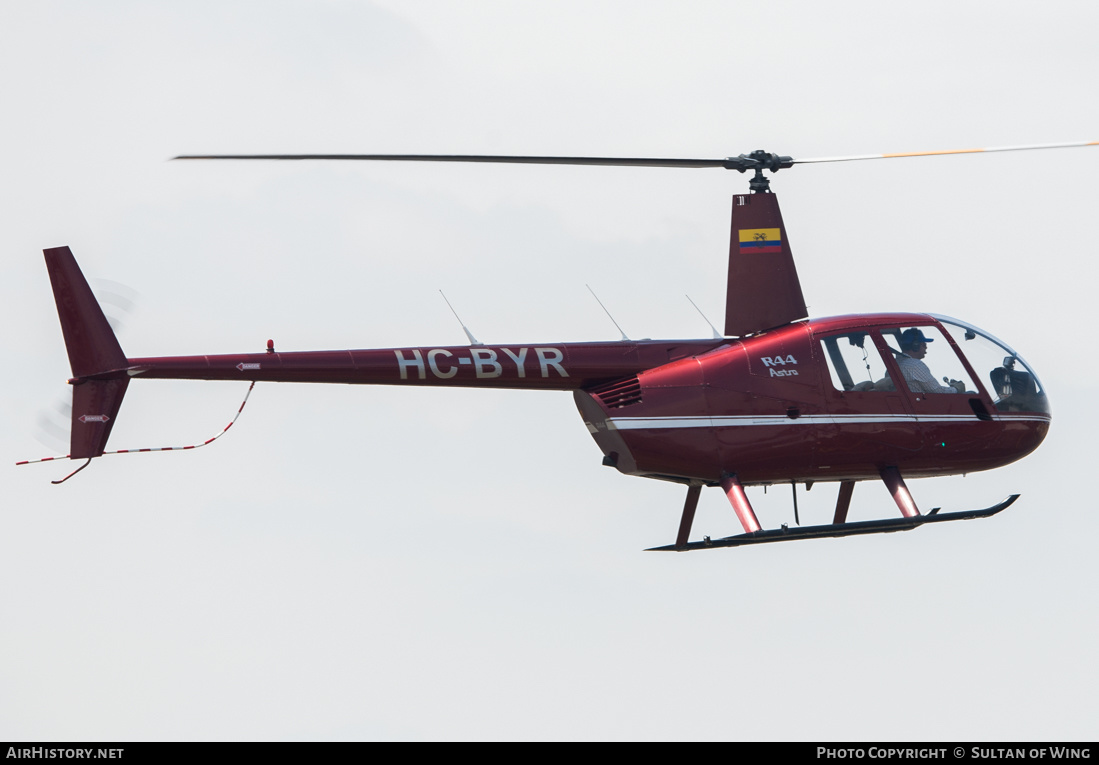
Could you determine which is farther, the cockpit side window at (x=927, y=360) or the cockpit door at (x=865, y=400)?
the cockpit side window at (x=927, y=360)

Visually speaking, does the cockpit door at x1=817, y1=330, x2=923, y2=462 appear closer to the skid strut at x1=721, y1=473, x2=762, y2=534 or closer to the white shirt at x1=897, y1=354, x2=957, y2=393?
the white shirt at x1=897, y1=354, x2=957, y2=393

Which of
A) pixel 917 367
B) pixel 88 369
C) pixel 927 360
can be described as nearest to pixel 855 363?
pixel 917 367

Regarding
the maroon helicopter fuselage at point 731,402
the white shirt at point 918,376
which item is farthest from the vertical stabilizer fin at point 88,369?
the white shirt at point 918,376

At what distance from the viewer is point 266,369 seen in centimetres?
1905

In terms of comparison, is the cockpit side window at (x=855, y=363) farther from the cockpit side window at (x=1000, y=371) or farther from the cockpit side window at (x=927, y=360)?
the cockpit side window at (x=1000, y=371)

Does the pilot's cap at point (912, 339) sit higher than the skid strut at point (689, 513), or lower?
higher

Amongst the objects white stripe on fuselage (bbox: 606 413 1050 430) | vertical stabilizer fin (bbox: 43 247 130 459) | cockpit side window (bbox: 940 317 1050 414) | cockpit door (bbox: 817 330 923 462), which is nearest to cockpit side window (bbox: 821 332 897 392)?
cockpit door (bbox: 817 330 923 462)

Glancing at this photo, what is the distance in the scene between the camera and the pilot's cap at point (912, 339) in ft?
67.8

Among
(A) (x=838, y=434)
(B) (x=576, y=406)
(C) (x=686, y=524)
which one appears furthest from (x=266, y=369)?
(A) (x=838, y=434)

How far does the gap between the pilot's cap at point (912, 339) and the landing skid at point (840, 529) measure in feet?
6.84

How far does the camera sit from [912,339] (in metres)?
20.7

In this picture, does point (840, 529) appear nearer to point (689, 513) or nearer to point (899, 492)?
point (899, 492)

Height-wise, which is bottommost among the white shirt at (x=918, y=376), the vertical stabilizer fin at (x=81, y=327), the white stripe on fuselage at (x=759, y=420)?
the white stripe on fuselage at (x=759, y=420)

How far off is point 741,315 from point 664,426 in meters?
1.98
